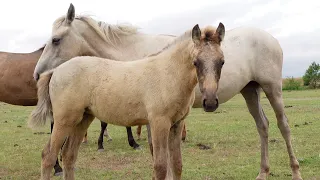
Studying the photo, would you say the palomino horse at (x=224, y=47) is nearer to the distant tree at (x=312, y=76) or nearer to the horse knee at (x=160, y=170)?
the horse knee at (x=160, y=170)

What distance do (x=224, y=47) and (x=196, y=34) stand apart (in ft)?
8.19

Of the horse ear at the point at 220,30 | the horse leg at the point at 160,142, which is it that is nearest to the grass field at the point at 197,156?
the horse leg at the point at 160,142

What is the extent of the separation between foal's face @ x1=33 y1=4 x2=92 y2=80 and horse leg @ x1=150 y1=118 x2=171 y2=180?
2409 millimetres

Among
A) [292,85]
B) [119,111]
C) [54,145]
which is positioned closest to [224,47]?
[119,111]

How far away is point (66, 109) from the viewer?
493 centimetres

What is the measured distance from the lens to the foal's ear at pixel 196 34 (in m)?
4.22

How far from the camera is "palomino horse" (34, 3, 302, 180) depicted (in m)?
6.27

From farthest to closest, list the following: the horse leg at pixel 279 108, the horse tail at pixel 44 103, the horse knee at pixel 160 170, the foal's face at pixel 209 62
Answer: the horse leg at pixel 279 108, the horse tail at pixel 44 103, the horse knee at pixel 160 170, the foal's face at pixel 209 62

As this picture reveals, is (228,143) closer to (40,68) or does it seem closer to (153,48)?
(153,48)

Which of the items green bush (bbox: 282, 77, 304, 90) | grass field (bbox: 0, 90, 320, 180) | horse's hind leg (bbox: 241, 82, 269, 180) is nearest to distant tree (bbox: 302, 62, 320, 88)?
green bush (bbox: 282, 77, 304, 90)

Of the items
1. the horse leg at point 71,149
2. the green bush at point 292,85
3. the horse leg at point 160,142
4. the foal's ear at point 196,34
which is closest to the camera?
the foal's ear at point 196,34

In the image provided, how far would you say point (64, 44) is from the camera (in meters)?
6.27

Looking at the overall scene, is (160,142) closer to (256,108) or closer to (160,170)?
(160,170)

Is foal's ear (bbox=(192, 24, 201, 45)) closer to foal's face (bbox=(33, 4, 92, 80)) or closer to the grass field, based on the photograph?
foal's face (bbox=(33, 4, 92, 80))
